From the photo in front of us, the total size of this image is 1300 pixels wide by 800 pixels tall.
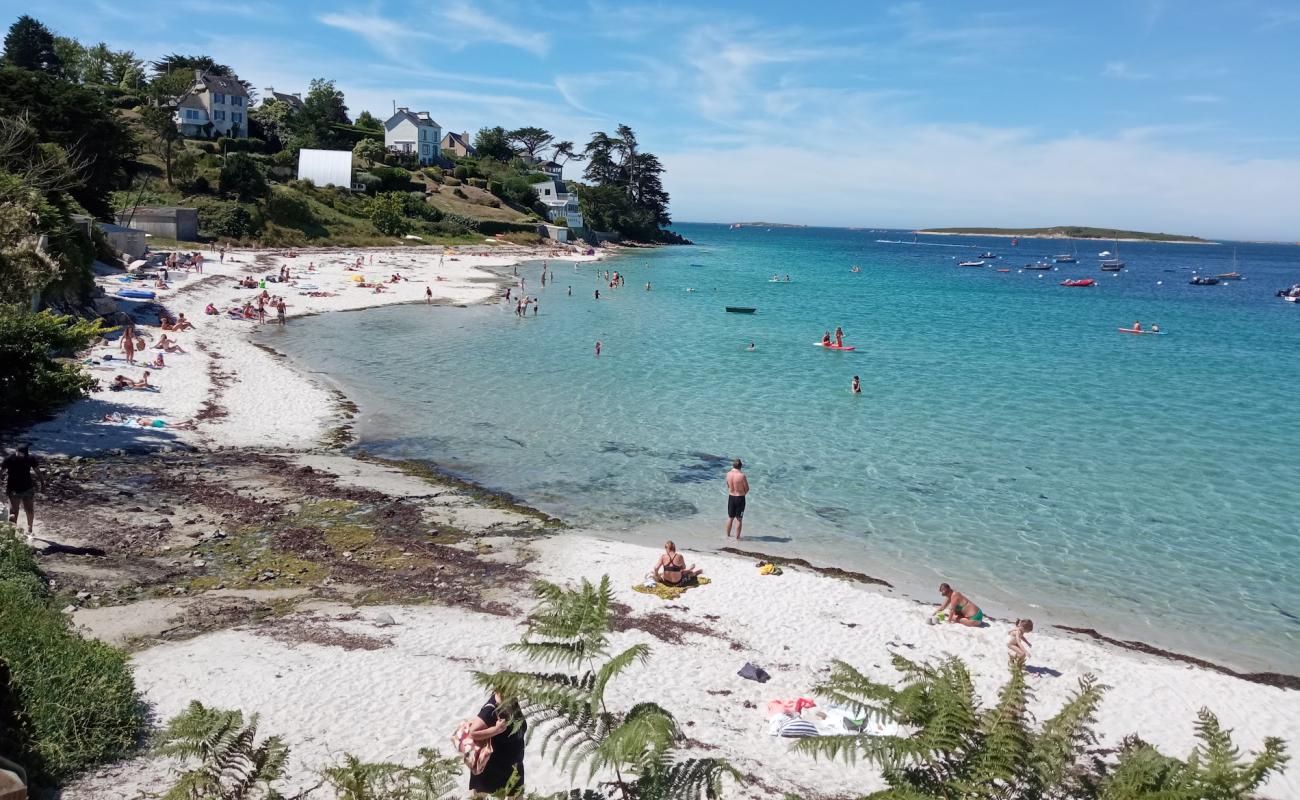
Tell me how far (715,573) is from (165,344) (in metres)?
24.3

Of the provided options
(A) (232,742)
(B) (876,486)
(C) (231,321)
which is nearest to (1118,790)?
(A) (232,742)

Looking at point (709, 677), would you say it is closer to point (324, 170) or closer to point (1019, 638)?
point (1019, 638)

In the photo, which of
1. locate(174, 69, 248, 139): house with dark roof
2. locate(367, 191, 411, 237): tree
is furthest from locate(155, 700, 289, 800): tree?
locate(174, 69, 248, 139): house with dark roof

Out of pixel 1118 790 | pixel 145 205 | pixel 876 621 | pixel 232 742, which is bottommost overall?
pixel 876 621

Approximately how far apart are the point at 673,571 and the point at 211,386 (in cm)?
1911

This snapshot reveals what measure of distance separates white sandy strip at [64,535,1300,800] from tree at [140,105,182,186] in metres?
74.1

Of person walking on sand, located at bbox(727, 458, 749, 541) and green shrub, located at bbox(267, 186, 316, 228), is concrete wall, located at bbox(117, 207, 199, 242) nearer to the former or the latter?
green shrub, located at bbox(267, 186, 316, 228)

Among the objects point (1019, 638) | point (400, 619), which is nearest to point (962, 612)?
point (1019, 638)

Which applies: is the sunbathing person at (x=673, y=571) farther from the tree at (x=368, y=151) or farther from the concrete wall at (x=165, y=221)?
the tree at (x=368, y=151)

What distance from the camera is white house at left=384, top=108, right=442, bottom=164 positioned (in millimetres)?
111500

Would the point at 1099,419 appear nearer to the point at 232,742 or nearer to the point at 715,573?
the point at 715,573

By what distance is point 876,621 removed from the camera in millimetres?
13961

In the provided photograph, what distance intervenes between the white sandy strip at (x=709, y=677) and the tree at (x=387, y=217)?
76.2m

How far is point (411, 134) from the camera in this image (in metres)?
112
